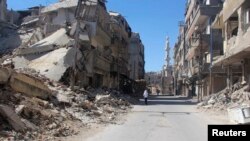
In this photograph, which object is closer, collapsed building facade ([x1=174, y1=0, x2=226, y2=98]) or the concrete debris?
A: the concrete debris

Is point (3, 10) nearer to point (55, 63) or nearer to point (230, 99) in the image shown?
point (55, 63)

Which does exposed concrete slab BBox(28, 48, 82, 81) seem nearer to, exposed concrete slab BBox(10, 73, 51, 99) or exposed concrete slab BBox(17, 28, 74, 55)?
exposed concrete slab BBox(17, 28, 74, 55)

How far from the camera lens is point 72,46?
4147 cm

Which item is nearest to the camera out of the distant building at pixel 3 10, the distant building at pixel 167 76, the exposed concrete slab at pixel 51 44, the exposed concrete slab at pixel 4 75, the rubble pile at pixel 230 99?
the exposed concrete slab at pixel 4 75

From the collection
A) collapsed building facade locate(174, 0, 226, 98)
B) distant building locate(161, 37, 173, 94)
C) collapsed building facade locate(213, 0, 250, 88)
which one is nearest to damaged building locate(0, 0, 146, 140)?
collapsed building facade locate(213, 0, 250, 88)

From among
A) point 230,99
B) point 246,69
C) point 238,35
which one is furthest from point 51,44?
point 246,69

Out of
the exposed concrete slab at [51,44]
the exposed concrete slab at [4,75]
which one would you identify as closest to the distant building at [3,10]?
the exposed concrete slab at [51,44]

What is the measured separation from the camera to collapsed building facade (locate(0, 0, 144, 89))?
3869cm

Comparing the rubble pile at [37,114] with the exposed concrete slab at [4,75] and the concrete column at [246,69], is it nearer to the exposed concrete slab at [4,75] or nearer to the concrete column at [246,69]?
the exposed concrete slab at [4,75]

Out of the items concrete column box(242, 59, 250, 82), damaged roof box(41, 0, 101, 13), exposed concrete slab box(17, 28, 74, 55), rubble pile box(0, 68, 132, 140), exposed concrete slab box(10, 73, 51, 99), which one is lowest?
rubble pile box(0, 68, 132, 140)

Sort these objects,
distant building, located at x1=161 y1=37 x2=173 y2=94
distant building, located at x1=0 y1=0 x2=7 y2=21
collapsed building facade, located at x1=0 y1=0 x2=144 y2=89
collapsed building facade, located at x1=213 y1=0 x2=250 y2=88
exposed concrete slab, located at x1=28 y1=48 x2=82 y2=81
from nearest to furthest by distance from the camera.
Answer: collapsed building facade, located at x1=213 y1=0 x2=250 y2=88, exposed concrete slab, located at x1=28 y1=48 x2=82 y2=81, collapsed building facade, located at x1=0 y1=0 x2=144 y2=89, distant building, located at x1=0 y1=0 x2=7 y2=21, distant building, located at x1=161 y1=37 x2=173 y2=94

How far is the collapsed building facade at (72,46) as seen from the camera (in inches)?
1523

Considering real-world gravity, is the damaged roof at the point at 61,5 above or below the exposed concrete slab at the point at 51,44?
above

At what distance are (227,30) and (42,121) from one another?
1043 inches
